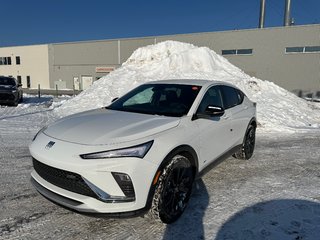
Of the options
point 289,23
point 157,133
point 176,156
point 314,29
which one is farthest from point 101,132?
point 289,23

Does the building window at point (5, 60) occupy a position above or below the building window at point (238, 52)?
below

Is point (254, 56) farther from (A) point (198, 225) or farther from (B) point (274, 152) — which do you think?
(A) point (198, 225)

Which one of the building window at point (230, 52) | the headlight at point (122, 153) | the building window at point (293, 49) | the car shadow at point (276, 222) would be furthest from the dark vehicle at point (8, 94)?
the building window at point (293, 49)

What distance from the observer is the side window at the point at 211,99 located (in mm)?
4031

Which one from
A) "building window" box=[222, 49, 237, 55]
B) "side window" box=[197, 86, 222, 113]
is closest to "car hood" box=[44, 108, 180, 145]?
"side window" box=[197, 86, 222, 113]

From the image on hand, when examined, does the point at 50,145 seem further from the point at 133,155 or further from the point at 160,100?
the point at 160,100

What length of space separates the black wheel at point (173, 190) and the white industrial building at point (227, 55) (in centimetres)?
2970

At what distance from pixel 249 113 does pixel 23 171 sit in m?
4.49

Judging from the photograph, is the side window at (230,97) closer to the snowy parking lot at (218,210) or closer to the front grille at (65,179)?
the snowy parking lot at (218,210)

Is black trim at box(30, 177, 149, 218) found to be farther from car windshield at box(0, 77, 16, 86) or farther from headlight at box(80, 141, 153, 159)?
car windshield at box(0, 77, 16, 86)

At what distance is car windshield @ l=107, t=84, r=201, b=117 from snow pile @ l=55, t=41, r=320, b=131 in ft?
20.3

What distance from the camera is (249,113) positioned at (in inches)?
224

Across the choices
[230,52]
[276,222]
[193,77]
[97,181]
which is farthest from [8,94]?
[230,52]

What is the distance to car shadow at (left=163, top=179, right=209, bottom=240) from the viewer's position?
3.10 metres
